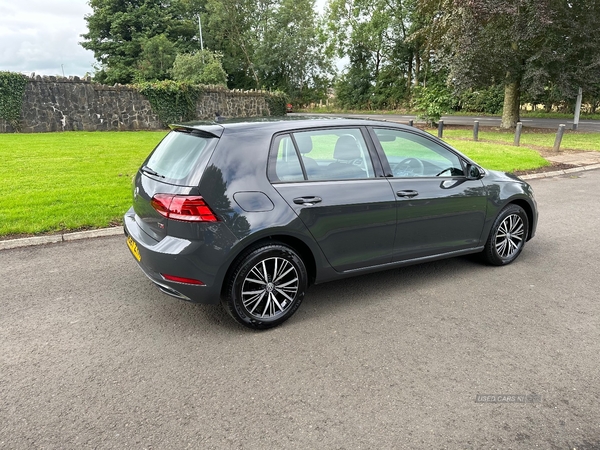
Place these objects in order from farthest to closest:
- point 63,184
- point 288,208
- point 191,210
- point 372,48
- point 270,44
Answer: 1. point 270,44
2. point 372,48
3. point 63,184
4. point 288,208
5. point 191,210

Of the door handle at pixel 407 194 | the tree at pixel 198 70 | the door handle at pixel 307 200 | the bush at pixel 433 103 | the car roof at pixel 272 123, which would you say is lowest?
the door handle at pixel 407 194

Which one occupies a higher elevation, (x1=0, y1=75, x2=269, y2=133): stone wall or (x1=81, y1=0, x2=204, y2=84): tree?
(x1=81, y1=0, x2=204, y2=84): tree

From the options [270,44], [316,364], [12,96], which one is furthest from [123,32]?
[316,364]

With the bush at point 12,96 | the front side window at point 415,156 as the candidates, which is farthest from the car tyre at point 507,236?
the bush at point 12,96

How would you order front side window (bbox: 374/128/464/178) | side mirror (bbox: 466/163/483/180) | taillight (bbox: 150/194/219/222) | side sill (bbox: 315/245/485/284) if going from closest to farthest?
taillight (bbox: 150/194/219/222), side sill (bbox: 315/245/485/284), front side window (bbox: 374/128/464/178), side mirror (bbox: 466/163/483/180)

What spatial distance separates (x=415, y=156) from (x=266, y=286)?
201cm

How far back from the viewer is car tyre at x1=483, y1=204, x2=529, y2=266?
4.59m

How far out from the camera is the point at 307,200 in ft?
11.3

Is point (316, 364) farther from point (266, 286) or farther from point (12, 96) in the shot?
point (12, 96)

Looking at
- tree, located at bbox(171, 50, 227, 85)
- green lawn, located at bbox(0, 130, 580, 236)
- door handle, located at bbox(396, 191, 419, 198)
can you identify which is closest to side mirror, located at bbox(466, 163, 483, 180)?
door handle, located at bbox(396, 191, 419, 198)

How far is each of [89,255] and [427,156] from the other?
12.9ft

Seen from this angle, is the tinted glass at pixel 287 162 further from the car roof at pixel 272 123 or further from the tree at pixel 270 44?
the tree at pixel 270 44

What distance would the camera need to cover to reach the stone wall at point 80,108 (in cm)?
1800

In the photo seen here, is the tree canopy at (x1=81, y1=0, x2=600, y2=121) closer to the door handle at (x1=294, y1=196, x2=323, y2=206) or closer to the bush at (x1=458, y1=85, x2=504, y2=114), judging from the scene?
the bush at (x1=458, y1=85, x2=504, y2=114)
